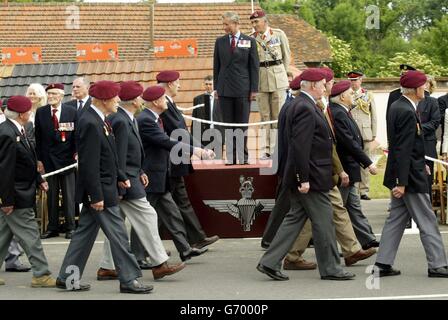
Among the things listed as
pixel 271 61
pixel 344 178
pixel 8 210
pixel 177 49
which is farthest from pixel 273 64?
pixel 177 49

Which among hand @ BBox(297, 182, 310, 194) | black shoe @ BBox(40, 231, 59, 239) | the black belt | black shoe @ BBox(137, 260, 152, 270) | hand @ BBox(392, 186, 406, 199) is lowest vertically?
black shoe @ BBox(40, 231, 59, 239)

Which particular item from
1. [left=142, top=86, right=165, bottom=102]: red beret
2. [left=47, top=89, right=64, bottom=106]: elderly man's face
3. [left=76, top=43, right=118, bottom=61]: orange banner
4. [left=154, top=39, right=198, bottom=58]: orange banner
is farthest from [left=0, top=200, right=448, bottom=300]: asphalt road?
[left=76, top=43, right=118, bottom=61]: orange banner

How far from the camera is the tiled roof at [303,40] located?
52750mm

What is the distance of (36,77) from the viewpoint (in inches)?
780

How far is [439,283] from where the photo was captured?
461 inches

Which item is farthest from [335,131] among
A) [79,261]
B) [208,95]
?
[208,95]

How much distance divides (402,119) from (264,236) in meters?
2.88

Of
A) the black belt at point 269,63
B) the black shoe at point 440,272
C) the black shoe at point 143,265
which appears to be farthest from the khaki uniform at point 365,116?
the black shoe at point 440,272

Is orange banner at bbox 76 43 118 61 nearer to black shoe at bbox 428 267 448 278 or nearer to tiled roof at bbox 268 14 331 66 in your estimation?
tiled roof at bbox 268 14 331 66

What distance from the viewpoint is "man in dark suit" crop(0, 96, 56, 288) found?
11953mm

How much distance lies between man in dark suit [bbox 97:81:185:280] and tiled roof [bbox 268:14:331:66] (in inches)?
1550

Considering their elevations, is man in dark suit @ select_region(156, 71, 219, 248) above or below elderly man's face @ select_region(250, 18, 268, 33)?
below

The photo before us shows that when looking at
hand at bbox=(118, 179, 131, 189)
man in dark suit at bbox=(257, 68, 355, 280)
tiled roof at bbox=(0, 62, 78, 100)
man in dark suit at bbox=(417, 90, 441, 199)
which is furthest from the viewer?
tiled roof at bbox=(0, 62, 78, 100)

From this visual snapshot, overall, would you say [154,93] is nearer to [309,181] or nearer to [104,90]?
[104,90]
